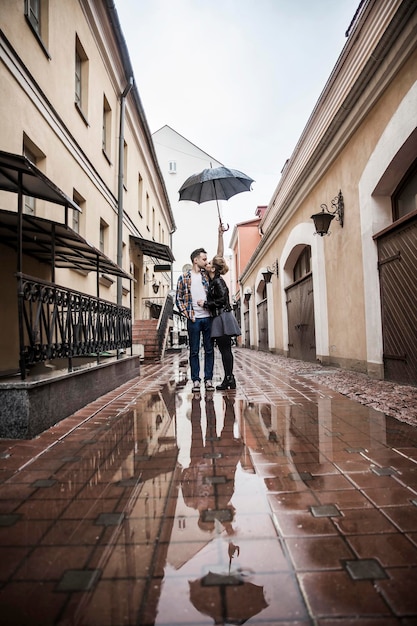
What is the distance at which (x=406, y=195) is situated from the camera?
5.78 m

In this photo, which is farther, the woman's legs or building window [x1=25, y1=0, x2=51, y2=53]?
building window [x1=25, y1=0, x2=51, y2=53]

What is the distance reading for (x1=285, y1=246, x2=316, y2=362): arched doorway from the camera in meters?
9.52

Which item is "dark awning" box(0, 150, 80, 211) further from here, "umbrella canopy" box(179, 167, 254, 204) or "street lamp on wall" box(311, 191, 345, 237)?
"street lamp on wall" box(311, 191, 345, 237)

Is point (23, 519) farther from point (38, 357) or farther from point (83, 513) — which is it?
point (38, 357)

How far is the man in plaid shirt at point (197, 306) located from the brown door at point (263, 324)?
433 inches

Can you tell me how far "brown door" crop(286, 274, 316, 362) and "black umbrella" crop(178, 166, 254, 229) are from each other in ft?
8.73

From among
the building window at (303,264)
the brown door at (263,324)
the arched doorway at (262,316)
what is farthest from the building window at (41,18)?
the brown door at (263,324)

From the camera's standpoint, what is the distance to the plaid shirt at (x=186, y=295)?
526 centimetres

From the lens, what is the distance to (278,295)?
43.7 feet

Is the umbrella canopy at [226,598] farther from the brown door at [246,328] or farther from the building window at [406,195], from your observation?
the brown door at [246,328]

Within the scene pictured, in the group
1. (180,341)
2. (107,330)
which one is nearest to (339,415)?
(107,330)

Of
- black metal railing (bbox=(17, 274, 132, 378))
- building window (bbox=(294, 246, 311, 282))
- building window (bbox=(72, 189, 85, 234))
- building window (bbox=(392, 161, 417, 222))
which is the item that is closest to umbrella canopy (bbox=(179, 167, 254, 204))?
building window (bbox=(72, 189, 85, 234))

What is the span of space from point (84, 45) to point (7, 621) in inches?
381

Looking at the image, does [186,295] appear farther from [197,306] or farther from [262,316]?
[262,316]
